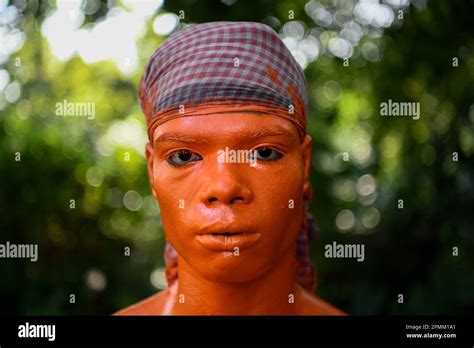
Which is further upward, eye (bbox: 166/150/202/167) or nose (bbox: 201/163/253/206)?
eye (bbox: 166/150/202/167)

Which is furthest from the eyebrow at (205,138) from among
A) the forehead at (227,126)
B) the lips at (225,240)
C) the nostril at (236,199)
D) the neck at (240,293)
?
the neck at (240,293)

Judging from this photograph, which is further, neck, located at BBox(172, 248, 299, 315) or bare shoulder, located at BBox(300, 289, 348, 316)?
bare shoulder, located at BBox(300, 289, 348, 316)

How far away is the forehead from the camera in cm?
228

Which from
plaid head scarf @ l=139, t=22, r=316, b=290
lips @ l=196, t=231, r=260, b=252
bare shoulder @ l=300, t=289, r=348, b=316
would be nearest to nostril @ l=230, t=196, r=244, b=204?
lips @ l=196, t=231, r=260, b=252

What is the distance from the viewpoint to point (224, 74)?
2.31m

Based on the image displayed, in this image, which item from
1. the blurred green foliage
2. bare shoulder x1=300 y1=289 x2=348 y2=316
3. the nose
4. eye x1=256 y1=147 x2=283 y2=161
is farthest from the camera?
the blurred green foliage

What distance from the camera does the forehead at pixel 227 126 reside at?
2283 millimetres

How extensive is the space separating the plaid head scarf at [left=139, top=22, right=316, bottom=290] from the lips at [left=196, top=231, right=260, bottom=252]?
443 millimetres

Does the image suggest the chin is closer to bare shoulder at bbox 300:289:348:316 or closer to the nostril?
the nostril

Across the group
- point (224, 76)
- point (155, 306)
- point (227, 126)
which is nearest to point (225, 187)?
point (227, 126)

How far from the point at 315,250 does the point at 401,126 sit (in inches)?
37.0

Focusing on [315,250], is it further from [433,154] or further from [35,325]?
[35,325]

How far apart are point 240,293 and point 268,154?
0.54 meters

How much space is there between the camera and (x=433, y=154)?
146 inches
